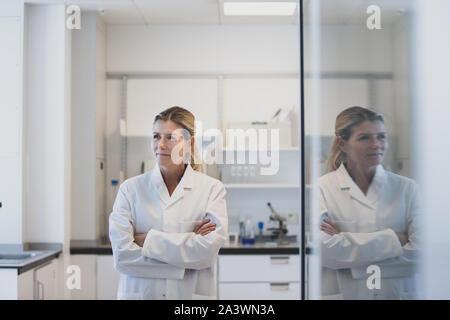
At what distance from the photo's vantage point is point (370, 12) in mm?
444

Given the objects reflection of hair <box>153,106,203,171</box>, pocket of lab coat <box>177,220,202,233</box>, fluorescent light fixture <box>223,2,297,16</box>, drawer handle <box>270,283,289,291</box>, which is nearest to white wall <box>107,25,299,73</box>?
fluorescent light fixture <box>223,2,297,16</box>

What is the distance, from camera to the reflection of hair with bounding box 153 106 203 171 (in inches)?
33.5

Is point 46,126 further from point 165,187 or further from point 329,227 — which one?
point 329,227

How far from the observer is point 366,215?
0.44 metres

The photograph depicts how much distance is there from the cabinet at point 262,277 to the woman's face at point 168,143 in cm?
28

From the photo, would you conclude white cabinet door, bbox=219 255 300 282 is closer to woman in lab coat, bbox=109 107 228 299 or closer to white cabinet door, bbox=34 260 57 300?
woman in lab coat, bbox=109 107 228 299

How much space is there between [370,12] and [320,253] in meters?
0.42

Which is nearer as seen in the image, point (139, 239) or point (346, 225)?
point (346, 225)

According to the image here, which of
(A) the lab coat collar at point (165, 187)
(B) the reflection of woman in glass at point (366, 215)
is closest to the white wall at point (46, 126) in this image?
(A) the lab coat collar at point (165, 187)

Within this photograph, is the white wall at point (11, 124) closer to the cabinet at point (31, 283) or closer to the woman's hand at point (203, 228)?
the cabinet at point (31, 283)

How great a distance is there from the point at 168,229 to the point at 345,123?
0.49 meters

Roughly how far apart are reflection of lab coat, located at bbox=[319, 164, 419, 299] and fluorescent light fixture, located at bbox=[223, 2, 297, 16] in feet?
1.57

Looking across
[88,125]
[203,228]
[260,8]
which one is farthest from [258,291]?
[260,8]
